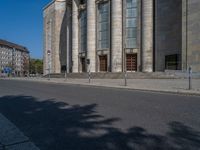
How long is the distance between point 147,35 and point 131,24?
147 inches

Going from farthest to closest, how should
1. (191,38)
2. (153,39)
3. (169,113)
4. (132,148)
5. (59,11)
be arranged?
(59,11) → (153,39) → (191,38) → (169,113) → (132,148)

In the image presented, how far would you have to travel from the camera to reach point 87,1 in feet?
144

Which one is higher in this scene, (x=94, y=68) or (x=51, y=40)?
(x=51, y=40)

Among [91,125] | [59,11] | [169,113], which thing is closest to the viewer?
[91,125]

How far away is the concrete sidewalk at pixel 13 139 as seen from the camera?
4375mm

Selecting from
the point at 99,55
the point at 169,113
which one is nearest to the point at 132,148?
the point at 169,113

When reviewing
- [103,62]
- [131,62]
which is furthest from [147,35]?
[103,62]

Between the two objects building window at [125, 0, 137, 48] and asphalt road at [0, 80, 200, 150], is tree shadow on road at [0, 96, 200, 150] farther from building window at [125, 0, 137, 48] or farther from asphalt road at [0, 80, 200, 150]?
building window at [125, 0, 137, 48]

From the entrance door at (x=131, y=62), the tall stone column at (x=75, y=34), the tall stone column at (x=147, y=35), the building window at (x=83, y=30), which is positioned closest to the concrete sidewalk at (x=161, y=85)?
the tall stone column at (x=147, y=35)

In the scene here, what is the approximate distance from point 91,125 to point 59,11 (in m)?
56.1

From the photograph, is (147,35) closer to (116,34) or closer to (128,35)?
→ (128,35)

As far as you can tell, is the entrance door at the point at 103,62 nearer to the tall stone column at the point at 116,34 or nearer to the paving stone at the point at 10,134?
the tall stone column at the point at 116,34

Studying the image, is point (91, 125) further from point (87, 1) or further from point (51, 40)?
point (51, 40)

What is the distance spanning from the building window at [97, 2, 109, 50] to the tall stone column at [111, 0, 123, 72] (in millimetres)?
2201
